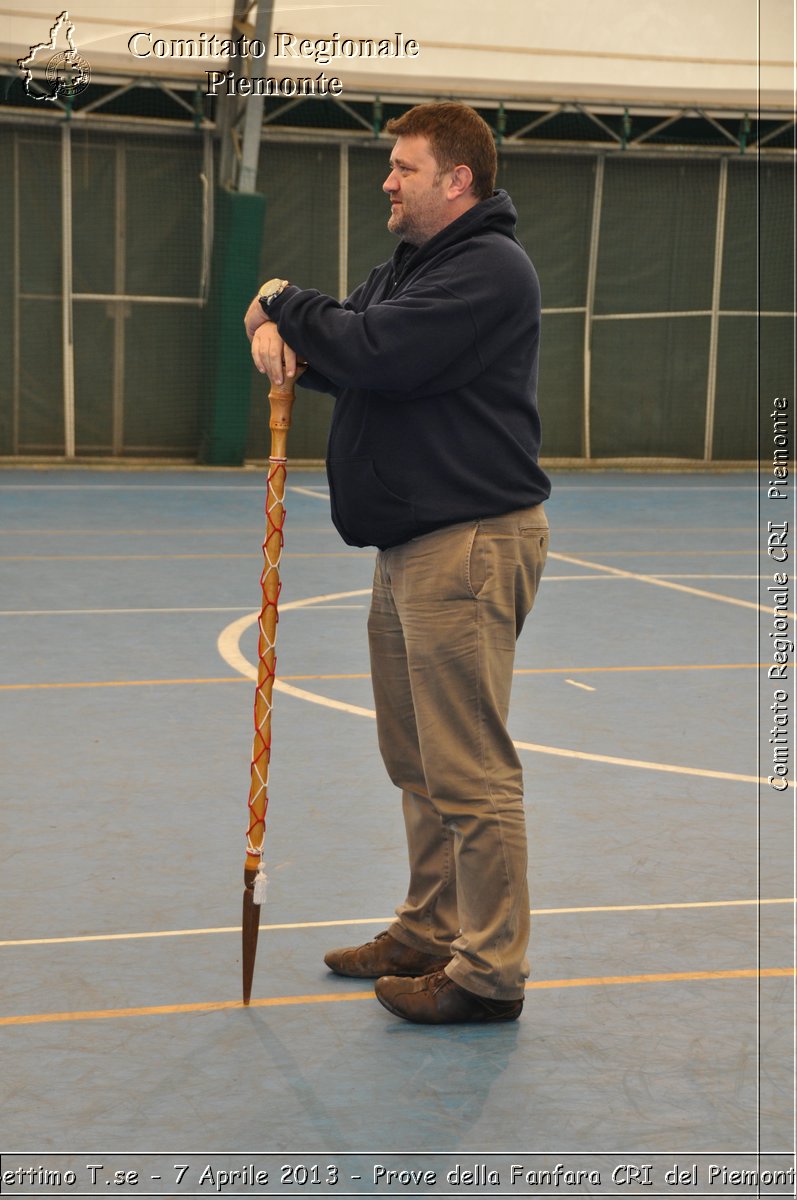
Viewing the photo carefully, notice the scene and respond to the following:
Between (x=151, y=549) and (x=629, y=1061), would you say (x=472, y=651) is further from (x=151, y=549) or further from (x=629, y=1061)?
(x=151, y=549)

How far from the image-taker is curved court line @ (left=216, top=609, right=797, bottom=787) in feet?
18.8

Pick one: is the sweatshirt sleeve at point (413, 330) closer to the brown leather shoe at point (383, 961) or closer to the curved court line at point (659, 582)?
the brown leather shoe at point (383, 961)

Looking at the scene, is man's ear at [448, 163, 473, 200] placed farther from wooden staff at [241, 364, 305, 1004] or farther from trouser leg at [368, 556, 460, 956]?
trouser leg at [368, 556, 460, 956]

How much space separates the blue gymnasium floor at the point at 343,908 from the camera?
3.07m

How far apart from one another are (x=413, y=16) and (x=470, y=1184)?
53.0 feet

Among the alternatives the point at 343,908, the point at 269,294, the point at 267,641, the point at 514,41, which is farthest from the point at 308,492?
the point at 269,294

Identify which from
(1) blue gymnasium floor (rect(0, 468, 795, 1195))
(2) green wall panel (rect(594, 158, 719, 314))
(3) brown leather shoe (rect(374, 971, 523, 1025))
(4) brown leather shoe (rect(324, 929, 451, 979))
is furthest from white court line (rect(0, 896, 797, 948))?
(2) green wall panel (rect(594, 158, 719, 314))

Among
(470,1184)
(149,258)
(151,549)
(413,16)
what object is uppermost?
(413,16)

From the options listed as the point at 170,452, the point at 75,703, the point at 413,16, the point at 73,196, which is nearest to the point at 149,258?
the point at 73,196

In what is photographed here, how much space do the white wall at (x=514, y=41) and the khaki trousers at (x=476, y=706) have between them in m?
14.0

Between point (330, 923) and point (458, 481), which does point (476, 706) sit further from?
point (330, 923)

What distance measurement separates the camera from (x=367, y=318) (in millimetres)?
3377

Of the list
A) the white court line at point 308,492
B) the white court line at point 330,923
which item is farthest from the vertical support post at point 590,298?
the white court line at point 330,923

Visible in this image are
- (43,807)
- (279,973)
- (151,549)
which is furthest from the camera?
(151,549)
